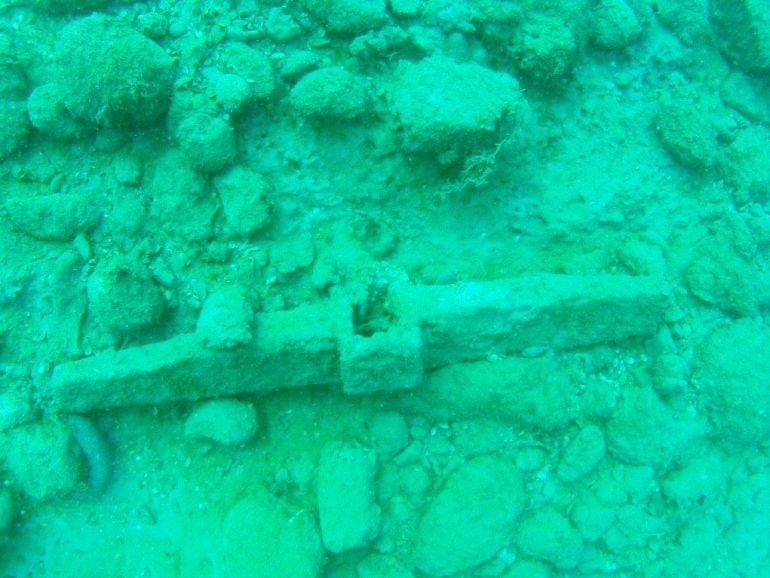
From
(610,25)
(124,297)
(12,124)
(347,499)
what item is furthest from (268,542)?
(610,25)

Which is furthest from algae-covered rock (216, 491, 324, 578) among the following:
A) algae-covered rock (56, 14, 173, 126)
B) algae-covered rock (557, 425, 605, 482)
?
algae-covered rock (56, 14, 173, 126)

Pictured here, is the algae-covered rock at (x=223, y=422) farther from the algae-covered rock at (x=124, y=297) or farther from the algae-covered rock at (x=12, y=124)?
the algae-covered rock at (x=12, y=124)

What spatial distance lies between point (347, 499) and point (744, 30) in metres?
3.81

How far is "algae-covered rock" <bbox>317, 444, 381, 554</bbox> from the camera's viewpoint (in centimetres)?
260

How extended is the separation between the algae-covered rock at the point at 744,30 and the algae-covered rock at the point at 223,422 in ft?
12.6

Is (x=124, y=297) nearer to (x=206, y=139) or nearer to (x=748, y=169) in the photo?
(x=206, y=139)

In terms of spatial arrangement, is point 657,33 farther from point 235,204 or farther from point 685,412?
point 235,204

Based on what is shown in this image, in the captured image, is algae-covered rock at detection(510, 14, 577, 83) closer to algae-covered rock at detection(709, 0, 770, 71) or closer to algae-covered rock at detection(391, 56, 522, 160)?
algae-covered rock at detection(391, 56, 522, 160)

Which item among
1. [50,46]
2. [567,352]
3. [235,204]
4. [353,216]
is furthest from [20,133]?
[567,352]

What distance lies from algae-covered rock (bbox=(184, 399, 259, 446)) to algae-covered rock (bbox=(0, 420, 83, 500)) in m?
0.55

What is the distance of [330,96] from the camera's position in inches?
107

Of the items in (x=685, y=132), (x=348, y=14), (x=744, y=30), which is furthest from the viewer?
(x=744, y=30)

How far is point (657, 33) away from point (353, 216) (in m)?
2.34

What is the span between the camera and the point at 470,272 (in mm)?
2969
